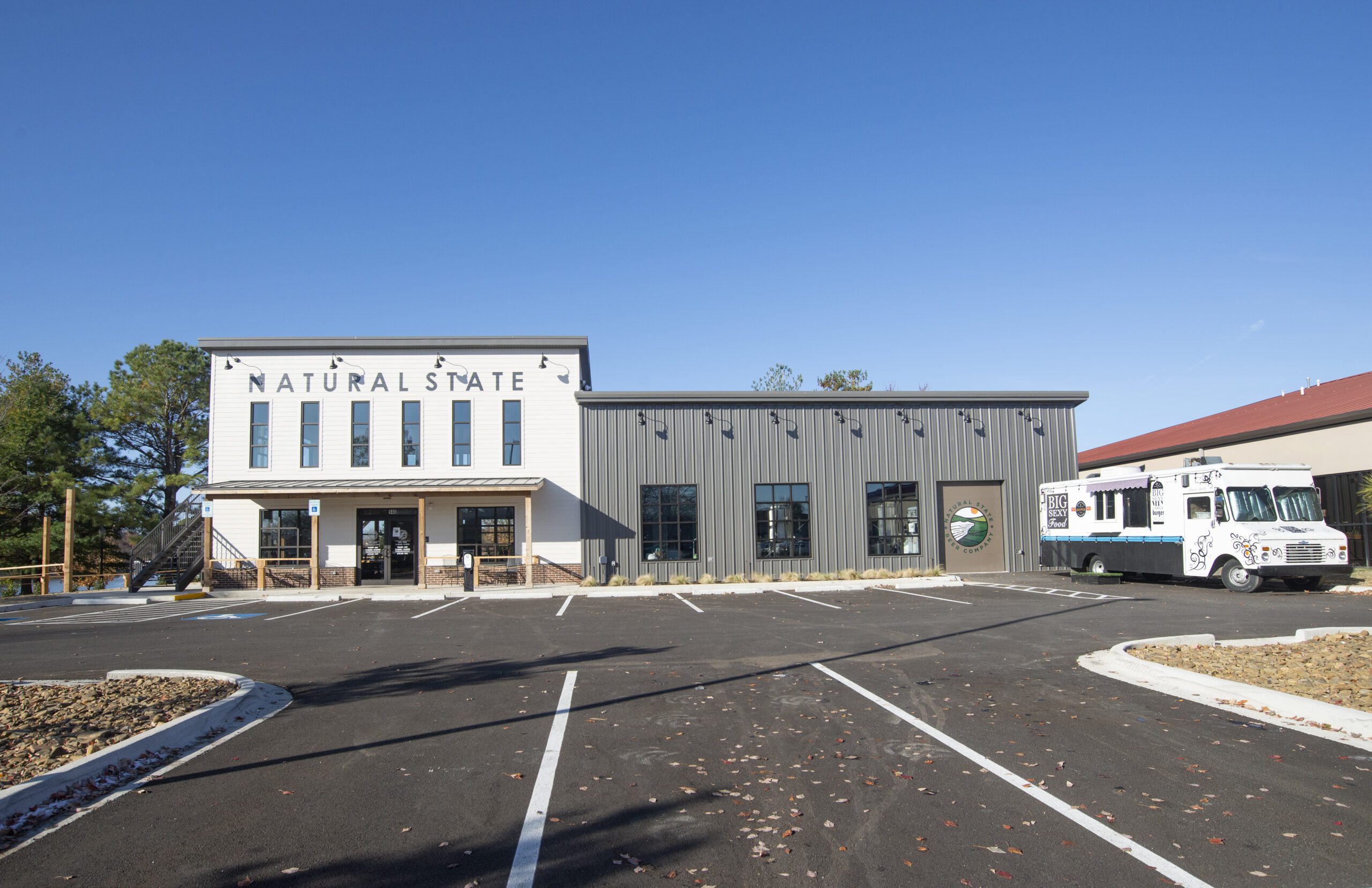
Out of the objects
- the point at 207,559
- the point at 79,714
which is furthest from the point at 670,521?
the point at 79,714

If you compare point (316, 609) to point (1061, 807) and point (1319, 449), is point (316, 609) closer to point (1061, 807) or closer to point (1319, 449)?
point (1061, 807)

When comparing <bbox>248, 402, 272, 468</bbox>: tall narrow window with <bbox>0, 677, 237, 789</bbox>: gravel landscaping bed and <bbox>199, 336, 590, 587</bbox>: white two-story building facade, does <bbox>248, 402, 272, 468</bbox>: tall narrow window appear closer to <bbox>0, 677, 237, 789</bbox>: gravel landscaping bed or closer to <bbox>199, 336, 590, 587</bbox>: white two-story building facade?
<bbox>199, 336, 590, 587</bbox>: white two-story building facade

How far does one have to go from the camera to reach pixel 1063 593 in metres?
18.6

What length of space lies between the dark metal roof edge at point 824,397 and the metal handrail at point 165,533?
1311 centimetres

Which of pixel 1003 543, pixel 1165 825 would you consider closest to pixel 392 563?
pixel 1003 543

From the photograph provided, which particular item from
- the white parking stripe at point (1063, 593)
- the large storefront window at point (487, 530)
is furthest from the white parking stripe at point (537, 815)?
the large storefront window at point (487, 530)

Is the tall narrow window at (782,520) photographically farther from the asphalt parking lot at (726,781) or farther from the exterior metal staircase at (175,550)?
the exterior metal staircase at (175,550)

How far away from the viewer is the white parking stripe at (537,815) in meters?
4.00

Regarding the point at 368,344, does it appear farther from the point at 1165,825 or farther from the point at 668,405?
the point at 1165,825

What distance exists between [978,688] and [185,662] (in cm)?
967

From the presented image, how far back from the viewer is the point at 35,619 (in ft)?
59.5

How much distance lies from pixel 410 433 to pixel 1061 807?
77.5ft

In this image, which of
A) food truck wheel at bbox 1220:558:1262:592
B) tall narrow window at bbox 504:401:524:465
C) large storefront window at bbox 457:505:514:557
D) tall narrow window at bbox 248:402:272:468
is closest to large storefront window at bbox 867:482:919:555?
food truck wheel at bbox 1220:558:1262:592

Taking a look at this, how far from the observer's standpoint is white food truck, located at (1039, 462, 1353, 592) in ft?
58.5
